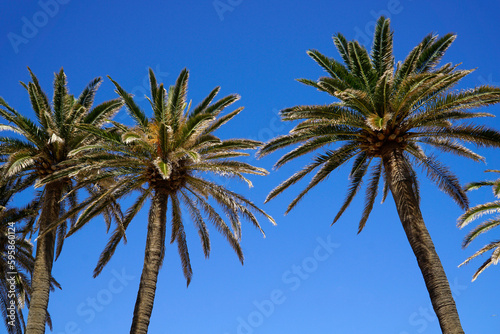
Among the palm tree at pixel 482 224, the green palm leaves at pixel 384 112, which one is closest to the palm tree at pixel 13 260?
the green palm leaves at pixel 384 112

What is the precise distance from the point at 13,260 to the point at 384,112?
17.3 metres

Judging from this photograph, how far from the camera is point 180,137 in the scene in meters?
16.8

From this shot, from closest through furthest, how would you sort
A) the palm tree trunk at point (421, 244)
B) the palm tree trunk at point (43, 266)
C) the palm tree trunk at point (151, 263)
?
the palm tree trunk at point (421, 244)
the palm tree trunk at point (151, 263)
the palm tree trunk at point (43, 266)

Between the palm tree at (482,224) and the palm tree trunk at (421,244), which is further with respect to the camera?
the palm tree at (482,224)

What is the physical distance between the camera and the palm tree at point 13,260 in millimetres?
20203

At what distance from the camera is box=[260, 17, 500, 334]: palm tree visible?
14.2 meters

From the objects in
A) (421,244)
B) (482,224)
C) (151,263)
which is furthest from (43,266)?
(482,224)

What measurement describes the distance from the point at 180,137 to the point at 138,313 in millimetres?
5950

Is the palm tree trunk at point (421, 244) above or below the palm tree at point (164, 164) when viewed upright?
below

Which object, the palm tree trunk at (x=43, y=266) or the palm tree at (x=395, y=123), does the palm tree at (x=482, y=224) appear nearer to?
the palm tree at (x=395, y=123)

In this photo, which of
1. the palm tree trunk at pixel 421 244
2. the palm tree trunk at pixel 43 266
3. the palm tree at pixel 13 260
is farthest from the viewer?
the palm tree at pixel 13 260

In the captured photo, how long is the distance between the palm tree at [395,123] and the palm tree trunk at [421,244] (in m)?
0.03

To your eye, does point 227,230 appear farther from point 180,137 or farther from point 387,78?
point 387,78

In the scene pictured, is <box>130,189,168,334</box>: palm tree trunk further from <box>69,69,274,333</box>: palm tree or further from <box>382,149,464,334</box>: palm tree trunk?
<box>382,149,464,334</box>: palm tree trunk
